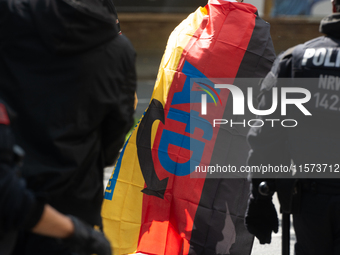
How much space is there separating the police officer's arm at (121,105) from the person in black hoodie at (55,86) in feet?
0.15

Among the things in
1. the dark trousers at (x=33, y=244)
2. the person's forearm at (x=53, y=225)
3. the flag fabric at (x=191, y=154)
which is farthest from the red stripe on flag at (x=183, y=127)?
the person's forearm at (x=53, y=225)

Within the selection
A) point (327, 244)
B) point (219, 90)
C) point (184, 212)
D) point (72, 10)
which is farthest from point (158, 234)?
point (72, 10)

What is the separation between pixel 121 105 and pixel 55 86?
269 mm

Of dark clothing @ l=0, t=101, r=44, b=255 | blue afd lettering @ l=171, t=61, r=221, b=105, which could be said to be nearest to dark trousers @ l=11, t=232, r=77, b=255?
dark clothing @ l=0, t=101, r=44, b=255

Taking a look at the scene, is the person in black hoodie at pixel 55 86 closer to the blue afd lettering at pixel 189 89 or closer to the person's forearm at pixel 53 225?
the person's forearm at pixel 53 225

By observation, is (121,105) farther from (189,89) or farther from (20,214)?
(189,89)

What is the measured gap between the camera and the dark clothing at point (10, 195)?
4.45ft

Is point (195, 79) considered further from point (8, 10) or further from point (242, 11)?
point (8, 10)

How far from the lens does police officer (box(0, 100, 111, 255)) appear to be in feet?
4.48

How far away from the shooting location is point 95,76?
1726mm

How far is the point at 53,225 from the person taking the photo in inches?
59.2

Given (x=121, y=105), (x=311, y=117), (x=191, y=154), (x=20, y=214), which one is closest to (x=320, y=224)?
(x=311, y=117)

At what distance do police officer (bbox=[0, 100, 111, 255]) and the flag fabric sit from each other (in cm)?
188

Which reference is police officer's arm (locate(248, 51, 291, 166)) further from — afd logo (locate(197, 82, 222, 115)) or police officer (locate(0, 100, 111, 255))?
afd logo (locate(197, 82, 222, 115))
